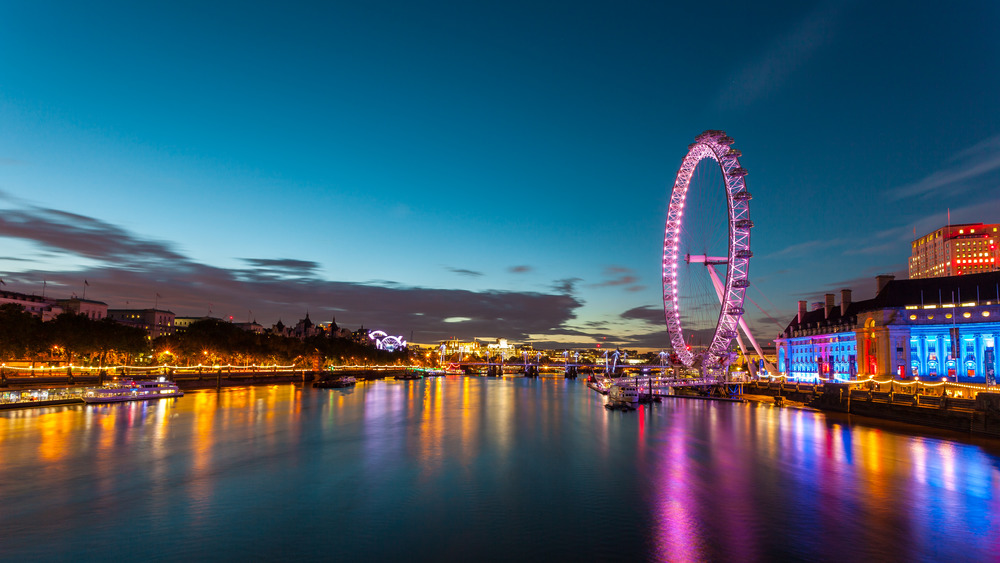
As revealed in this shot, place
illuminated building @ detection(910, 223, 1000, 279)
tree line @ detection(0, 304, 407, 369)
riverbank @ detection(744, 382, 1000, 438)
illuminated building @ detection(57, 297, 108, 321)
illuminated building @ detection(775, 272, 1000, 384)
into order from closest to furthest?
riverbank @ detection(744, 382, 1000, 438), illuminated building @ detection(775, 272, 1000, 384), tree line @ detection(0, 304, 407, 369), illuminated building @ detection(910, 223, 1000, 279), illuminated building @ detection(57, 297, 108, 321)

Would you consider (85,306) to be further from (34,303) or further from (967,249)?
(967,249)

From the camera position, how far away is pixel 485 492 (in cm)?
2803

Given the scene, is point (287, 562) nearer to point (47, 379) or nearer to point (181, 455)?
point (181, 455)

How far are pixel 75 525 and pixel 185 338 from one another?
321ft

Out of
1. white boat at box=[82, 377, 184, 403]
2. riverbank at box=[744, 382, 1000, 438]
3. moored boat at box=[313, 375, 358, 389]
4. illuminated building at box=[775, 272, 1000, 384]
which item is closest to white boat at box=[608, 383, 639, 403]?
riverbank at box=[744, 382, 1000, 438]

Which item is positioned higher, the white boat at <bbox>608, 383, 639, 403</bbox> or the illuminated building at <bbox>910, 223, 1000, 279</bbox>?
the illuminated building at <bbox>910, 223, 1000, 279</bbox>

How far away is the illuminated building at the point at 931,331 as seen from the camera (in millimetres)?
71312

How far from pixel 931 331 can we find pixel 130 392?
97.1 metres

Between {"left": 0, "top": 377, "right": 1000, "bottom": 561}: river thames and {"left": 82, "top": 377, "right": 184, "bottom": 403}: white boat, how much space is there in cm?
1182

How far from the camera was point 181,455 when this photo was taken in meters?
36.1

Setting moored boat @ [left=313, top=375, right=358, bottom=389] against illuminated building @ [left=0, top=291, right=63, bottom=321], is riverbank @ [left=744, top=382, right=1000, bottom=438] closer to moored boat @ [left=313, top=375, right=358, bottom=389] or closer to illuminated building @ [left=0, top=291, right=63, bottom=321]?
moored boat @ [left=313, top=375, right=358, bottom=389]

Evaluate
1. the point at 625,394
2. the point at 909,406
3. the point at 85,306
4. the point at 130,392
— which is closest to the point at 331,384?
the point at 130,392

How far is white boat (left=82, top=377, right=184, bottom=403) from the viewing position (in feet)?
211

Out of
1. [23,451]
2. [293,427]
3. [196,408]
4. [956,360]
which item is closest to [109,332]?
[196,408]
